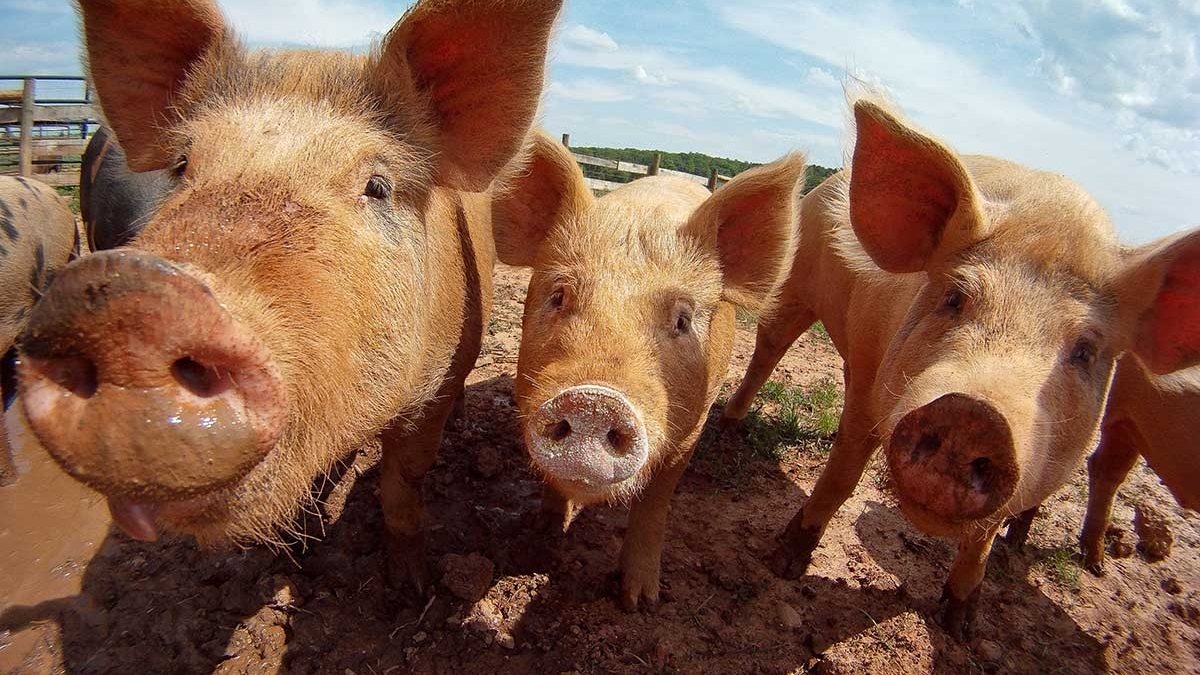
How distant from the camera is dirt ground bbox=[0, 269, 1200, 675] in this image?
3498mm

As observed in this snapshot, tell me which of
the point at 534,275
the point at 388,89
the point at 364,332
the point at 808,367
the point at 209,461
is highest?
the point at 388,89

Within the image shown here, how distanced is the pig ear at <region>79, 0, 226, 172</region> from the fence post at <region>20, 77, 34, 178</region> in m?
14.2

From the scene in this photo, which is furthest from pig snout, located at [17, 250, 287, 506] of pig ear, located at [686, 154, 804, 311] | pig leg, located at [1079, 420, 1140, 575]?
pig leg, located at [1079, 420, 1140, 575]

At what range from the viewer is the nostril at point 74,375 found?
1509 mm

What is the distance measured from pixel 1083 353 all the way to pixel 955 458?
1008mm

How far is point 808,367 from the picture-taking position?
26.9 feet

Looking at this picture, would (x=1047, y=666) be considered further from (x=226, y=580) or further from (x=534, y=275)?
(x=226, y=580)

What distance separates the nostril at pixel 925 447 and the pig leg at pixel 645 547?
64.2 inches

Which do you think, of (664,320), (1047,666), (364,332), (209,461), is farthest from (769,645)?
(209,461)

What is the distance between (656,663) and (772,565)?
3.88ft

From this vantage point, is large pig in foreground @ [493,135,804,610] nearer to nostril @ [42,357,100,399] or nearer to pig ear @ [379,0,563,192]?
pig ear @ [379,0,563,192]

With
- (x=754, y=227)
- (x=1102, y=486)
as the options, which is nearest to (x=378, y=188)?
(x=754, y=227)

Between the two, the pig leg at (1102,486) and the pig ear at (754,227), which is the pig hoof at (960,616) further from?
the pig ear at (754,227)

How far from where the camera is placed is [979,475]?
2.31m
